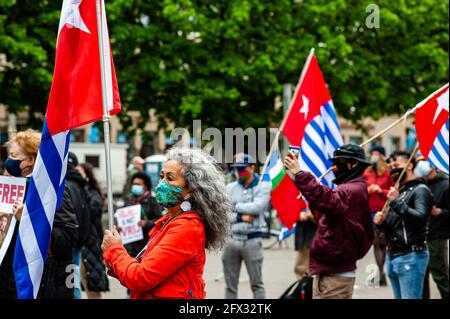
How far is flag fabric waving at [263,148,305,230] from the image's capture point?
9688 mm

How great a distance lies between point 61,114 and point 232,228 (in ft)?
12.2

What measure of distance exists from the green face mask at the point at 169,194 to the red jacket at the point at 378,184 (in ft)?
23.3

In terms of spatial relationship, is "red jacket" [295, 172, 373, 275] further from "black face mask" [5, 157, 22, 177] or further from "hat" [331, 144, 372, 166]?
"black face mask" [5, 157, 22, 177]

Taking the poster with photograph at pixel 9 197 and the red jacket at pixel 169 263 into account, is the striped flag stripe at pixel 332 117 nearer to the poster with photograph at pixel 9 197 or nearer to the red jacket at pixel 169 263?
the poster with photograph at pixel 9 197

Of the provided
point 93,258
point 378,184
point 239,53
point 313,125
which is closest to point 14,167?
point 93,258

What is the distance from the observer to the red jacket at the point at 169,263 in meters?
4.37

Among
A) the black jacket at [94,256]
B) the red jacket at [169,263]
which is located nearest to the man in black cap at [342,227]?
the red jacket at [169,263]

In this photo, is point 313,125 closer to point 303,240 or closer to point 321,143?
point 321,143

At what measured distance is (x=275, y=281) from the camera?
13.2 meters

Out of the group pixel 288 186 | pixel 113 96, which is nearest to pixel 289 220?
pixel 288 186

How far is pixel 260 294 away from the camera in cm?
980

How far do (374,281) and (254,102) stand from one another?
12.7 meters

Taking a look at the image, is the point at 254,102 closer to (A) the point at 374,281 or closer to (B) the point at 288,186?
(A) the point at 374,281

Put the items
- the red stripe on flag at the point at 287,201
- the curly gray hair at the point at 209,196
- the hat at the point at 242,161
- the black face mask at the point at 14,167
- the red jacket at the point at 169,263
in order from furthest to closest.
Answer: the hat at the point at 242,161, the red stripe on flag at the point at 287,201, the black face mask at the point at 14,167, the curly gray hair at the point at 209,196, the red jacket at the point at 169,263
